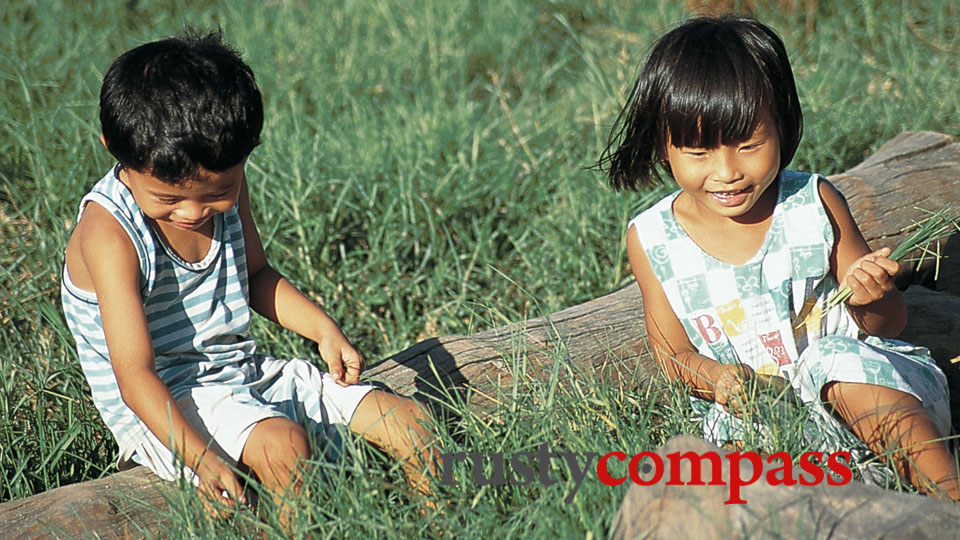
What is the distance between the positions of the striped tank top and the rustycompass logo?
68 centimetres

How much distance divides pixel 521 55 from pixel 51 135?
234 centimetres

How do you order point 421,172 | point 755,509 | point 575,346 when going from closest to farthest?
point 755,509
point 575,346
point 421,172

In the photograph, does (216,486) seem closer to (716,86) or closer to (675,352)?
(675,352)

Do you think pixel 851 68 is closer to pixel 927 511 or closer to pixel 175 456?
pixel 927 511

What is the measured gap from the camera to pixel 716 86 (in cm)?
223

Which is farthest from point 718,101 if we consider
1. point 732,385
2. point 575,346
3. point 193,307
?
point 193,307

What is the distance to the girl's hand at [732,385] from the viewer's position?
2.23 meters

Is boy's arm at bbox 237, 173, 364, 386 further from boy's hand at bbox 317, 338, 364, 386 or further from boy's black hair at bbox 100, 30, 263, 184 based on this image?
boy's black hair at bbox 100, 30, 263, 184

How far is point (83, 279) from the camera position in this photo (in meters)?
2.37

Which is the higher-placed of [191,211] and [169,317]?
[191,211]

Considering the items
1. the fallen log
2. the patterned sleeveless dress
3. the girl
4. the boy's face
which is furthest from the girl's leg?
the boy's face

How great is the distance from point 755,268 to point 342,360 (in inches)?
41.8

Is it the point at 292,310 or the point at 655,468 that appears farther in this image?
the point at 292,310

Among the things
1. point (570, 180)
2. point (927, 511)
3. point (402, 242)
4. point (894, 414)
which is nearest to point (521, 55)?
point (570, 180)
